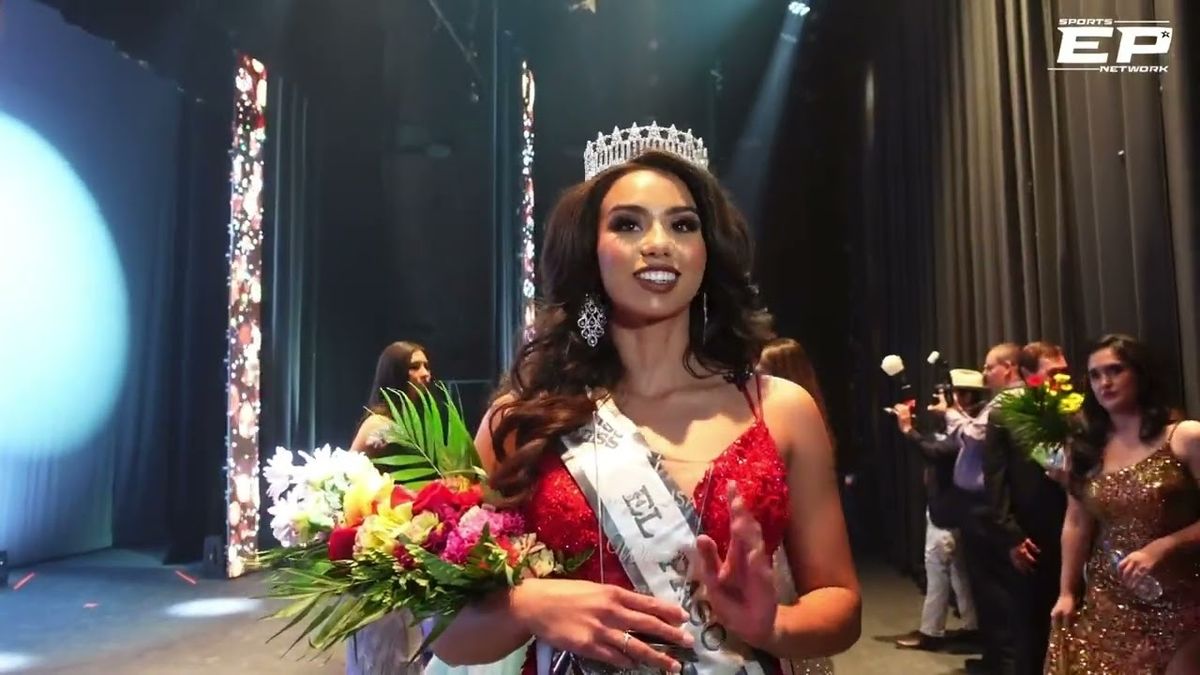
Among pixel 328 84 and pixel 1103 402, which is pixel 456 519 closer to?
pixel 1103 402

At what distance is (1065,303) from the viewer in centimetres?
314

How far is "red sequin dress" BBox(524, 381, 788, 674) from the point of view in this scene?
3.38 feet

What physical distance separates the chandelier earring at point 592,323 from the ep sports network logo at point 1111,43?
→ 182cm

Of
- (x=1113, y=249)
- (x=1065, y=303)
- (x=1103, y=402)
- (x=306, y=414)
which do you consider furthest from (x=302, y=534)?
(x=306, y=414)

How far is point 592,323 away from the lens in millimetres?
1194

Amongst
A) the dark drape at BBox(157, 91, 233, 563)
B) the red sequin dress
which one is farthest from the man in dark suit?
the dark drape at BBox(157, 91, 233, 563)

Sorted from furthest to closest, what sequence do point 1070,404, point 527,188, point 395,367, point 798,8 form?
point 527,188
point 798,8
point 395,367
point 1070,404

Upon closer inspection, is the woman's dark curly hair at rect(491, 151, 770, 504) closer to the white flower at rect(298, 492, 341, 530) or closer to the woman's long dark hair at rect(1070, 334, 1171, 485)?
the white flower at rect(298, 492, 341, 530)

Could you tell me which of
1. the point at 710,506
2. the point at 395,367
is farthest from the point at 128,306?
the point at 710,506

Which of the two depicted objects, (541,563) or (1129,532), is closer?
(541,563)

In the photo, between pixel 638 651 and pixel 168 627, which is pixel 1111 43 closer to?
pixel 638 651

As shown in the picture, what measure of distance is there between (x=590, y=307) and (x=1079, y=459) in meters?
1.69

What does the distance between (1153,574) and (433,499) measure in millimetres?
1813

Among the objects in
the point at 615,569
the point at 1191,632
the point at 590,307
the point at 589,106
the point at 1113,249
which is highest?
the point at 589,106
